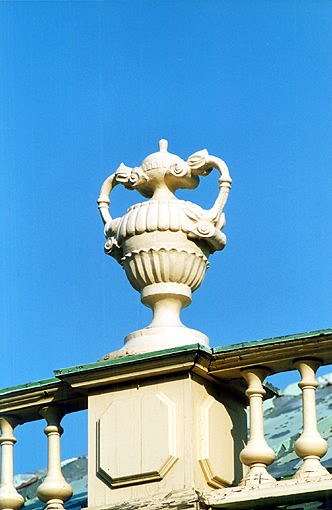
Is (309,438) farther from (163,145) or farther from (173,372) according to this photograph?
(163,145)

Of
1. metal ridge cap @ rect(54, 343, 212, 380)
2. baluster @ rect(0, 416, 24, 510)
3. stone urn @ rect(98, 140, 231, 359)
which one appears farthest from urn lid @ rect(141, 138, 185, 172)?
baluster @ rect(0, 416, 24, 510)

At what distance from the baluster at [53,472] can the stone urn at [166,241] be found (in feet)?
2.87

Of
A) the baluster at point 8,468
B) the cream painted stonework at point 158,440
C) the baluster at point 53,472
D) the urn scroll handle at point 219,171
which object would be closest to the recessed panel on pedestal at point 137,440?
the cream painted stonework at point 158,440

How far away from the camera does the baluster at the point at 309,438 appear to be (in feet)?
52.3

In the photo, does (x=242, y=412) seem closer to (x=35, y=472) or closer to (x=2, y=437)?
(x=2, y=437)

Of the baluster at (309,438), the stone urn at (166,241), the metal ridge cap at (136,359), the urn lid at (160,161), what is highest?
the urn lid at (160,161)

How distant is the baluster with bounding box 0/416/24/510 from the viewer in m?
17.5

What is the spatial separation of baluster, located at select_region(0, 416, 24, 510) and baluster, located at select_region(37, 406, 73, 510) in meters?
0.32

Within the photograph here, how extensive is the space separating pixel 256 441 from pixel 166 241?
6.73 ft

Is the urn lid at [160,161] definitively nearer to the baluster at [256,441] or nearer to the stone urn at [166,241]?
the stone urn at [166,241]

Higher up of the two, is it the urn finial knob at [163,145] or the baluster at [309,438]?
the urn finial knob at [163,145]

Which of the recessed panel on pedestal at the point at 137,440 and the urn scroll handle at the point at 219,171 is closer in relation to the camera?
the recessed panel on pedestal at the point at 137,440

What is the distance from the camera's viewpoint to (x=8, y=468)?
694 inches

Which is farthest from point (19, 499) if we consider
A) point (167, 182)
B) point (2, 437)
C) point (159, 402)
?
point (167, 182)
